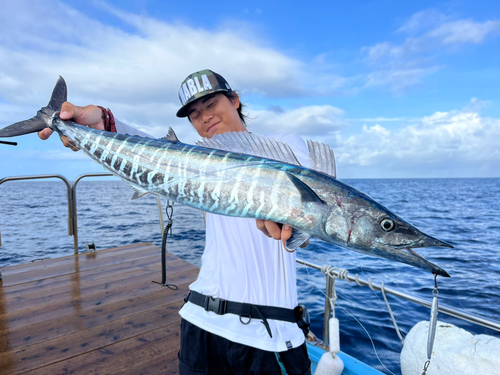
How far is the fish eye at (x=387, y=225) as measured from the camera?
125 centimetres

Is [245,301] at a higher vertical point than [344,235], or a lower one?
lower

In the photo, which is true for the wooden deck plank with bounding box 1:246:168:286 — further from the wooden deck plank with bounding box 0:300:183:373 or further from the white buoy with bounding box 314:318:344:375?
the white buoy with bounding box 314:318:344:375

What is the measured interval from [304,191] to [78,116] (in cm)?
185

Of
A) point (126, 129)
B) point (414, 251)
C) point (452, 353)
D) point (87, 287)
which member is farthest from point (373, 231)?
point (87, 287)

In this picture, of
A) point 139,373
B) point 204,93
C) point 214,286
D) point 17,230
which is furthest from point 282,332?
point 17,230

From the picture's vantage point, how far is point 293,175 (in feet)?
4.45

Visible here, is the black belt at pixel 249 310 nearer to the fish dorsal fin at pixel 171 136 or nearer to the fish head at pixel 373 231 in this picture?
the fish head at pixel 373 231

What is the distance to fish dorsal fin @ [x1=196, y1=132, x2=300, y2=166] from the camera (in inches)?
60.4

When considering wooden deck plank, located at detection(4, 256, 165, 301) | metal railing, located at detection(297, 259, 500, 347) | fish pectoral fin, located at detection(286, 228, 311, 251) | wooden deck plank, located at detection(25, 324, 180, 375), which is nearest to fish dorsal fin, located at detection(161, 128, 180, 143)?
fish pectoral fin, located at detection(286, 228, 311, 251)

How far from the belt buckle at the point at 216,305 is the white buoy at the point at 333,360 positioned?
4.26ft

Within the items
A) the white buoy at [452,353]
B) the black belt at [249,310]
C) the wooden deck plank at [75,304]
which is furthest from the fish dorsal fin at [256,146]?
the wooden deck plank at [75,304]

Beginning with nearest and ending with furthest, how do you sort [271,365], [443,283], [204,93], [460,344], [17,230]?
[271,365] → [204,93] → [460,344] → [443,283] → [17,230]

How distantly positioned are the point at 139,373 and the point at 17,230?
809 inches

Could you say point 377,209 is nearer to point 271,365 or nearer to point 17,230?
point 271,365
